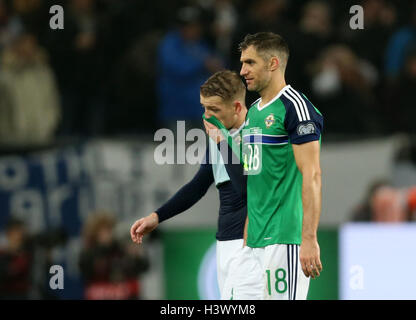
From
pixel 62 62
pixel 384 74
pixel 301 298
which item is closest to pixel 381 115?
pixel 384 74

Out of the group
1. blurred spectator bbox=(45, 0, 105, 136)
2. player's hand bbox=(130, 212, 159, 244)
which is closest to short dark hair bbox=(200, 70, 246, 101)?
player's hand bbox=(130, 212, 159, 244)

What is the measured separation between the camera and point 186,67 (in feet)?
40.0

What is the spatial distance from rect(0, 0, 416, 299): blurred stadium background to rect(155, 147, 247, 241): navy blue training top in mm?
5344

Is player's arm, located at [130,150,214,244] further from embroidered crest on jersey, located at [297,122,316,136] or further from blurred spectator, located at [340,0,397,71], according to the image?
blurred spectator, located at [340,0,397,71]

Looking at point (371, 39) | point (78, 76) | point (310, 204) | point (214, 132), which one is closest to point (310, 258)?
point (310, 204)

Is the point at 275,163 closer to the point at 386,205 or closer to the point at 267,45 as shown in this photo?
the point at 267,45

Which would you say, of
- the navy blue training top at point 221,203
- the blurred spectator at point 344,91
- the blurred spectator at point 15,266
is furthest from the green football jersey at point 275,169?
the blurred spectator at point 15,266

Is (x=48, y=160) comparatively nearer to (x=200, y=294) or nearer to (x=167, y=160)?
(x=167, y=160)

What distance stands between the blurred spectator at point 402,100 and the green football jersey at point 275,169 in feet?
26.5

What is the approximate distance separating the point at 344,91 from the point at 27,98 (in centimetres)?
412

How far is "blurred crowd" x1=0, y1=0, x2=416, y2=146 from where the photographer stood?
13.2 metres

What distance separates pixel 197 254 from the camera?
12.1 meters

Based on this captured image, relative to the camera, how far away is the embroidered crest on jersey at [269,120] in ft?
20.2

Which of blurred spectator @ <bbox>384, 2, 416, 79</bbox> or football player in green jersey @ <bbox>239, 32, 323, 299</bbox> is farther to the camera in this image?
blurred spectator @ <bbox>384, 2, 416, 79</bbox>
